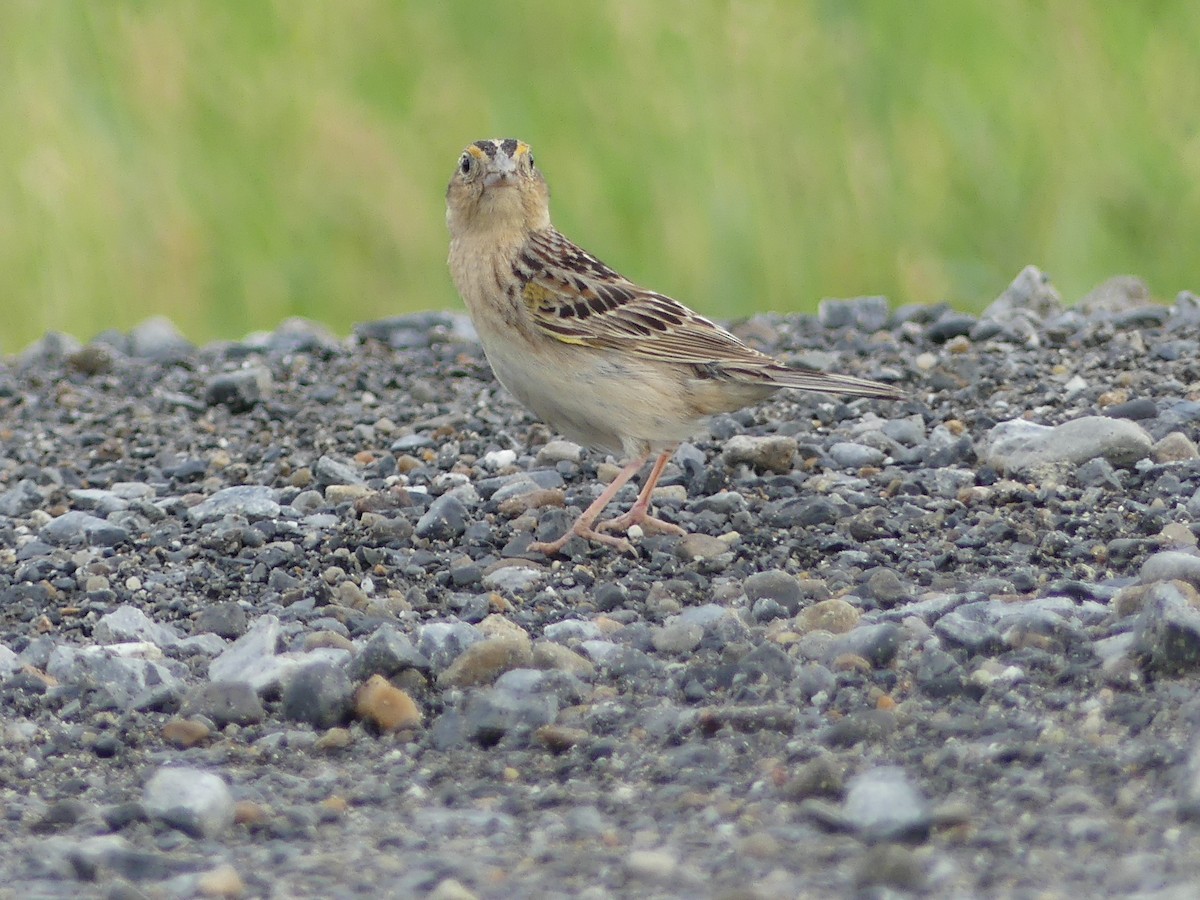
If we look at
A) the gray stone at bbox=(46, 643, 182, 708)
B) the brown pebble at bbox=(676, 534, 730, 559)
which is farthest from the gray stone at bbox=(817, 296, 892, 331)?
the gray stone at bbox=(46, 643, 182, 708)

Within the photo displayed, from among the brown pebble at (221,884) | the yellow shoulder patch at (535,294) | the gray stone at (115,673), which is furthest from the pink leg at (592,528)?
the brown pebble at (221,884)

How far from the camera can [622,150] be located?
10.4 meters

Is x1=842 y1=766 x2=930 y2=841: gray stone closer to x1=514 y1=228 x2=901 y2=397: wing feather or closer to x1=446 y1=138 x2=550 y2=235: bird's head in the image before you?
x1=514 y1=228 x2=901 y2=397: wing feather

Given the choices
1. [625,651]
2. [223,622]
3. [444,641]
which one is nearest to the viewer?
[625,651]

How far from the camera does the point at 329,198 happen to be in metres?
10.5

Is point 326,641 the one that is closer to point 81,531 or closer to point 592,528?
point 592,528

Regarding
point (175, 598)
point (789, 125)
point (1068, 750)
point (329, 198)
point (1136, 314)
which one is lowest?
point (1068, 750)

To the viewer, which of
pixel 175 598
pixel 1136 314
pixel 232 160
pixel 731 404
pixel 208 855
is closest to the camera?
pixel 208 855

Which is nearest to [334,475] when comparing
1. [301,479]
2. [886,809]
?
[301,479]

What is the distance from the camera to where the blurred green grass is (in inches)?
392

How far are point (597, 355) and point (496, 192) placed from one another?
0.76 meters

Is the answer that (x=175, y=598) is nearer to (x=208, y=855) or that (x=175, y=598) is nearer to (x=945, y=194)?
(x=208, y=855)

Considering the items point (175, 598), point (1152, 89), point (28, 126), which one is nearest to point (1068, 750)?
point (175, 598)

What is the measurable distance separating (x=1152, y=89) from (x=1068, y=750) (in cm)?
738
